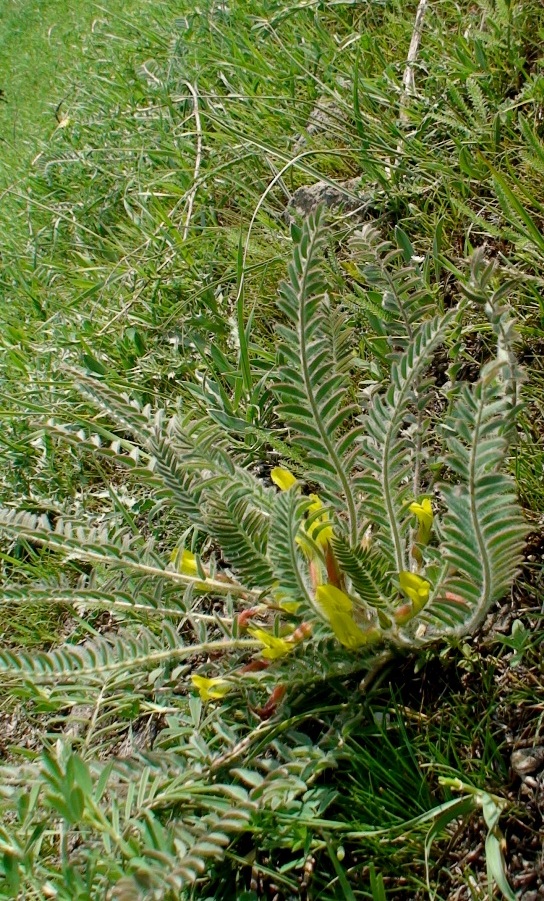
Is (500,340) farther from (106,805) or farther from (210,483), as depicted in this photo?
(106,805)

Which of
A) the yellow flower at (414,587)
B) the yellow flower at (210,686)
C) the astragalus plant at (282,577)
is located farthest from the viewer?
the yellow flower at (210,686)

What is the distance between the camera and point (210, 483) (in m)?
1.38

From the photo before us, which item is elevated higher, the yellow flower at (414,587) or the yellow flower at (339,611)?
the yellow flower at (414,587)

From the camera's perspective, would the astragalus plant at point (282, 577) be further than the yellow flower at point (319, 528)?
No

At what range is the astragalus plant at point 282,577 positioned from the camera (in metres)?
1.10

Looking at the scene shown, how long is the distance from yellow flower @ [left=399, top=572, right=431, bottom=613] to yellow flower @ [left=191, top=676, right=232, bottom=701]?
0.32 m

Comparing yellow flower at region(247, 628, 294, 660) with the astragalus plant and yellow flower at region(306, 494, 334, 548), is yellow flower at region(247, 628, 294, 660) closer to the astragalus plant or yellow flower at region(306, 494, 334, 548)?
the astragalus plant

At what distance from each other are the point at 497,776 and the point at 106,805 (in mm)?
626

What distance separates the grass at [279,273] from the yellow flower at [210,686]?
4cm

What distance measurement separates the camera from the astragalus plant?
43.3 inches

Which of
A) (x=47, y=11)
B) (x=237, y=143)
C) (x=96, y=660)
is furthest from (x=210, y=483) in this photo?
(x=47, y=11)

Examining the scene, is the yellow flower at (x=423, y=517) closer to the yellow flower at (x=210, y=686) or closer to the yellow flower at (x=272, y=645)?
the yellow flower at (x=272, y=645)

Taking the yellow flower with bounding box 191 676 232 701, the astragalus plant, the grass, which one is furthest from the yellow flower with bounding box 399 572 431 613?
the yellow flower with bounding box 191 676 232 701

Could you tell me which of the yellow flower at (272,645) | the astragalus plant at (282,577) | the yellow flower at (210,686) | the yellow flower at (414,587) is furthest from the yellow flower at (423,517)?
the yellow flower at (210,686)
